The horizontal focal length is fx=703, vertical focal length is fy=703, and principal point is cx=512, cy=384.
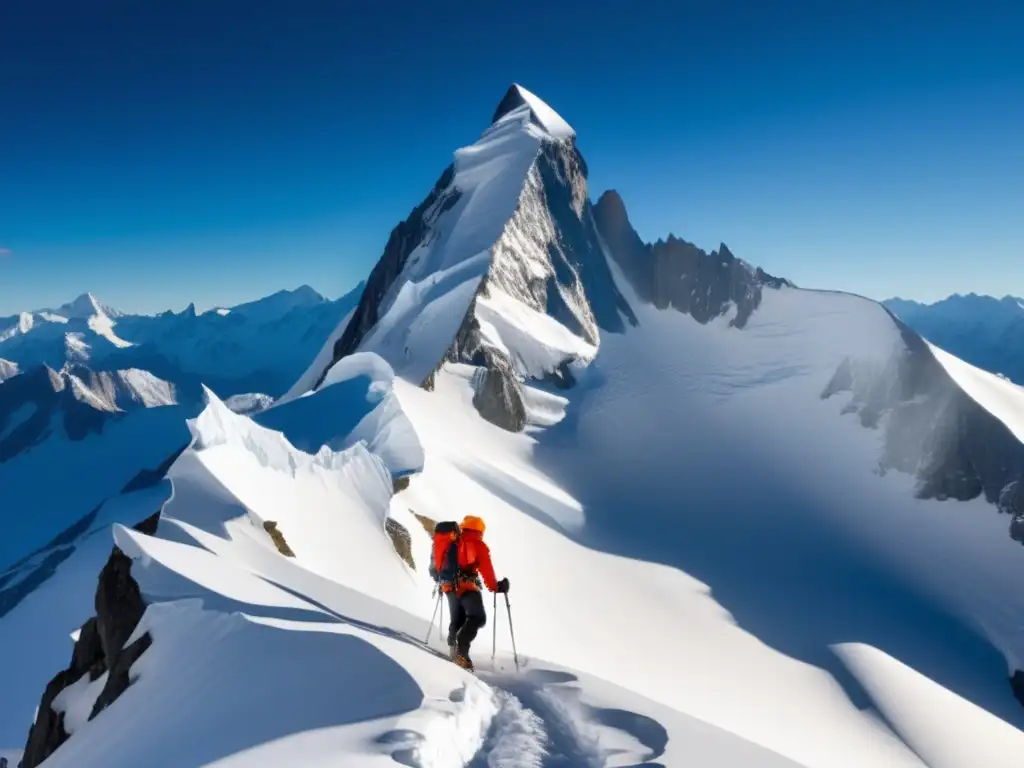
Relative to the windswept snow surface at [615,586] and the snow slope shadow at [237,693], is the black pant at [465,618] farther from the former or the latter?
the snow slope shadow at [237,693]

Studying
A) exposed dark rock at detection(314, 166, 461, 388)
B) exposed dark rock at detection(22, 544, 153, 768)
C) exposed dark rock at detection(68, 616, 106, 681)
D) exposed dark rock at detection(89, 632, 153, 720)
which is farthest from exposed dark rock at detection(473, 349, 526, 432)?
exposed dark rock at detection(89, 632, 153, 720)

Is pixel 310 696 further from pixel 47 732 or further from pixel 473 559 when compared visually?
pixel 47 732

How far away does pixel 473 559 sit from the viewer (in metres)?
12.6

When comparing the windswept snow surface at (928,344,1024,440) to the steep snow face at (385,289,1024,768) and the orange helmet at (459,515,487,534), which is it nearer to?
the steep snow face at (385,289,1024,768)

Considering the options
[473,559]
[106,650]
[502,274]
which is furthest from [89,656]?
[502,274]

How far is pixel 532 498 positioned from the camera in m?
54.5

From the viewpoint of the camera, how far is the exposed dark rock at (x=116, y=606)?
13.1 metres

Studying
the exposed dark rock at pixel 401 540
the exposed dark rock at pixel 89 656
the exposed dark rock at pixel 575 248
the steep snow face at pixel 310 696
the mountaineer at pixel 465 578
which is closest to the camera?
the steep snow face at pixel 310 696

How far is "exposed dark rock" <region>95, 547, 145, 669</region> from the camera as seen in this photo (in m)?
13.1

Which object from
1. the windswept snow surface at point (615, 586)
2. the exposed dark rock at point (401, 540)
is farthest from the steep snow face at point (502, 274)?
the exposed dark rock at point (401, 540)

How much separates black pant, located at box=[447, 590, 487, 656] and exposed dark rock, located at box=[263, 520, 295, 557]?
7.68m

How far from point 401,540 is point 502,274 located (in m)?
62.8

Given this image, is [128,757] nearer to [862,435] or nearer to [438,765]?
[438,765]

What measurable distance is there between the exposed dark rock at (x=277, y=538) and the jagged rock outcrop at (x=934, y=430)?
7141cm
